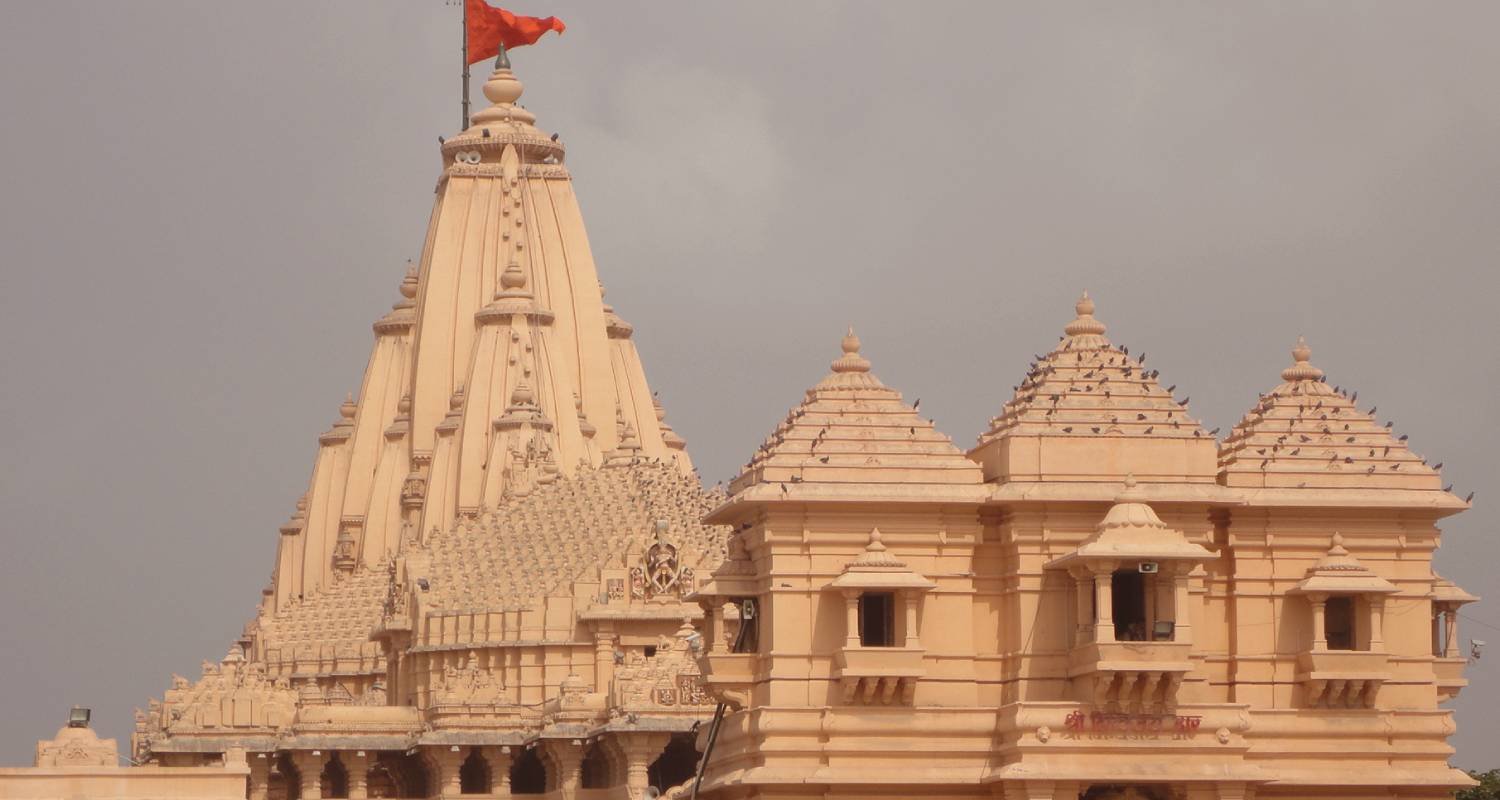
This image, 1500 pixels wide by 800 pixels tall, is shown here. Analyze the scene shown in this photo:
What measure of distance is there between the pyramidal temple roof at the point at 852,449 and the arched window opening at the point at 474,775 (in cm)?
2876

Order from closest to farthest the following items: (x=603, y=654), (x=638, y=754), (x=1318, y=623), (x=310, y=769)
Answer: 1. (x=1318, y=623)
2. (x=638, y=754)
3. (x=310, y=769)
4. (x=603, y=654)

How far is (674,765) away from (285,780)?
28.8 feet

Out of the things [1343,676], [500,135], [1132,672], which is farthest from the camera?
[500,135]

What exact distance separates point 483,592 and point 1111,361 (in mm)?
32755

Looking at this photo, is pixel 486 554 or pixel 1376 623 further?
pixel 486 554

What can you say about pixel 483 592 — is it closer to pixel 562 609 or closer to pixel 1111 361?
pixel 562 609

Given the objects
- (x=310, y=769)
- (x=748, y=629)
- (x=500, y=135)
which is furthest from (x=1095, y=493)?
(x=500, y=135)

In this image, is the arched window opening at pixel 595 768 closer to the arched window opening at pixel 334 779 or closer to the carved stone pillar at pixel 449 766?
the carved stone pillar at pixel 449 766

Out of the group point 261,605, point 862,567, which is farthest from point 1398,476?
point 261,605

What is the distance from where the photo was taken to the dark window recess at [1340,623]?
64812 millimetres

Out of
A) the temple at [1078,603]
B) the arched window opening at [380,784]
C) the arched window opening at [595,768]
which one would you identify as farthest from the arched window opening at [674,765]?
the temple at [1078,603]

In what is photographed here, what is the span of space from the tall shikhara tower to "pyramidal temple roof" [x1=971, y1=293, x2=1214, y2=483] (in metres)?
21.2

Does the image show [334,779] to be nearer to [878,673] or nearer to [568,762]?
[568,762]

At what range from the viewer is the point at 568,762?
8825 cm
